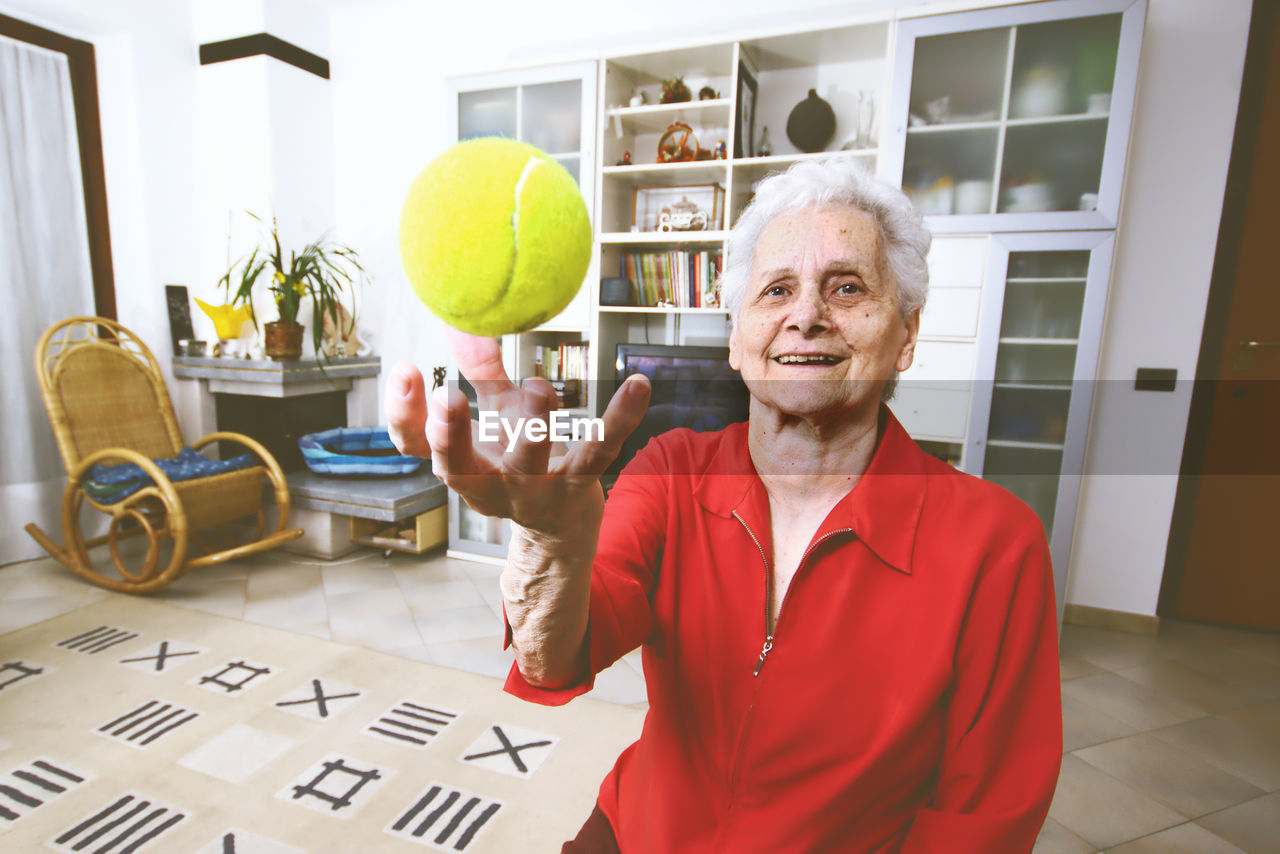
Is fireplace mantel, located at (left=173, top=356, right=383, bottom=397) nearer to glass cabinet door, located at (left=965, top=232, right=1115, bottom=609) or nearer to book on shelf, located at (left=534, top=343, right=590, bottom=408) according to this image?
book on shelf, located at (left=534, top=343, right=590, bottom=408)

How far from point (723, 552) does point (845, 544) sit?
0.15 metres

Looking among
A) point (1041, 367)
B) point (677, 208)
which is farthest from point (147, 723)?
point (1041, 367)

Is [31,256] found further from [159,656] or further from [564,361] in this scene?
[564,361]

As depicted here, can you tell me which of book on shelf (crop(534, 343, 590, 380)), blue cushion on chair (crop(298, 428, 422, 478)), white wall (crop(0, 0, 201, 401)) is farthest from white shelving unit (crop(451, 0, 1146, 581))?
white wall (crop(0, 0, 201, 401))

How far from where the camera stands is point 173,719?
73.4 inches

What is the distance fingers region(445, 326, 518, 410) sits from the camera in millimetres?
412

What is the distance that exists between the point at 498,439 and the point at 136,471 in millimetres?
2982

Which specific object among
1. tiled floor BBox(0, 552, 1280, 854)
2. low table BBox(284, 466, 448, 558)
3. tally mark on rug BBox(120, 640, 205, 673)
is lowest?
tiled floor BBox(0, 552, 1280, 854)

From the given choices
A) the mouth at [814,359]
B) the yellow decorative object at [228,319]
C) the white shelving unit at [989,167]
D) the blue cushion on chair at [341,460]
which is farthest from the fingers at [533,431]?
the yellow decorative object at [228,319]

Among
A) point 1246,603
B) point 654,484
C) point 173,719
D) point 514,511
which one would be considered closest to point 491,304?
point 514,511

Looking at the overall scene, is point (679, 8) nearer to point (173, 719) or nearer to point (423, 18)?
point (423, 18)

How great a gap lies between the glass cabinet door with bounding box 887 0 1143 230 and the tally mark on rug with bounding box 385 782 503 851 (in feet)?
8.05

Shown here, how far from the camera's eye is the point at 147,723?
1847 millimetres

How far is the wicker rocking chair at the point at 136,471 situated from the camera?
2572 mm
